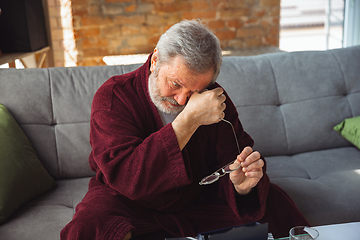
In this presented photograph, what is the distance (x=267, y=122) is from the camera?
1881mm

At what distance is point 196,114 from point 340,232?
58 cm

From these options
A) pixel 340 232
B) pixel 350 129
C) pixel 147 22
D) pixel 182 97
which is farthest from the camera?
pixel 147 22

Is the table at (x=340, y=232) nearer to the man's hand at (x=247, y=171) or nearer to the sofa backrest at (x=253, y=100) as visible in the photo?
the man's hand at (x=247, y=171)

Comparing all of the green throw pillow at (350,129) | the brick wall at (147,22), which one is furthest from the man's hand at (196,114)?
the brick wall at (147,22)

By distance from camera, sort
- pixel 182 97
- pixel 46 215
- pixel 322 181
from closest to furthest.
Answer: pixel 182 97, pixel 46 215, pixel 322 181

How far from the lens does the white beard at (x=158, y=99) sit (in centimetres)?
119

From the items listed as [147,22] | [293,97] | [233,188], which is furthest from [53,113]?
[147,22]

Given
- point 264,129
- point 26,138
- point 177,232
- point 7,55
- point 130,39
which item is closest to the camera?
point 177,232

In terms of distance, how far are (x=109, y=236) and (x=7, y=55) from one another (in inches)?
78.0

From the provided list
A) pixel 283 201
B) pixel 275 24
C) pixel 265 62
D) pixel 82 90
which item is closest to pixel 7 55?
pixel 82 90

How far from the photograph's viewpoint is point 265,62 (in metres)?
1.98

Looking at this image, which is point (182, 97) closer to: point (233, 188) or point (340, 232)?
point (233, 188)

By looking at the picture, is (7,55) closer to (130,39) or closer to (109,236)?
(130,39)

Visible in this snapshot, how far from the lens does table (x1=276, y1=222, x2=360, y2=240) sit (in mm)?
1017
